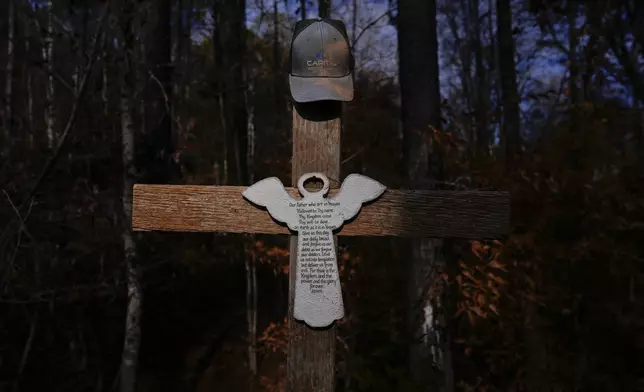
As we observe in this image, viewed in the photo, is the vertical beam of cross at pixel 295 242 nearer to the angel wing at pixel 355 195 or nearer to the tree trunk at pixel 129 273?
the angel wing at pixel 355 195

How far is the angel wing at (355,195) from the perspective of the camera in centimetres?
195

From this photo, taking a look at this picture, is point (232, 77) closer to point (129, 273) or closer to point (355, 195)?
point (129, 273)

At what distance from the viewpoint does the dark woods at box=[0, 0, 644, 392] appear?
3949 mm

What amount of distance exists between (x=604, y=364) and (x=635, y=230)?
3.68 feet

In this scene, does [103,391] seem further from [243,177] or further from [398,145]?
[398,145]

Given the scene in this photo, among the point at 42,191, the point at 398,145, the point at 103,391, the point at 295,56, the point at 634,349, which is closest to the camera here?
the point at 295,56

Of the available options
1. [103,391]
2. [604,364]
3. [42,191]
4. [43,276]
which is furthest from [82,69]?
[604,364]

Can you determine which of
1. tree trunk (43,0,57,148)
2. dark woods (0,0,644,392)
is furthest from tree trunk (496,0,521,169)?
tree trunk (43,0,57,148)

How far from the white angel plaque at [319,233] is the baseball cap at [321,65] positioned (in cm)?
30

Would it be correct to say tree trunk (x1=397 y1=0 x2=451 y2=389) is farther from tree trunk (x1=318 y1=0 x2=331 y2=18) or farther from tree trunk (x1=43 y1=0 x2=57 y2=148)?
tree trunk (x1=43 y1=0 x2=57 y2=148)

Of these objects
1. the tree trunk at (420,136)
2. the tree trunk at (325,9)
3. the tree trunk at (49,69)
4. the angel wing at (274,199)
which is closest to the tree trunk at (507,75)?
the tree trunk at (420,136)

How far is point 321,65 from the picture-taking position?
193cm

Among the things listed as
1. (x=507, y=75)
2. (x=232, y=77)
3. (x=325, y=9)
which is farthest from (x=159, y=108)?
(x=507, y=75)

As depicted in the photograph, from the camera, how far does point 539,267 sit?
408 cm
